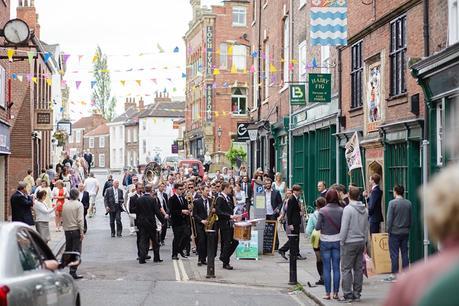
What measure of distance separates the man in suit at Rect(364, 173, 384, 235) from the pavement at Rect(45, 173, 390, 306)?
5.38 ft

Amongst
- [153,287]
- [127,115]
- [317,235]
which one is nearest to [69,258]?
[153,287]

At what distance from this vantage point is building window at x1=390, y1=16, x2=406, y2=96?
18094 mm

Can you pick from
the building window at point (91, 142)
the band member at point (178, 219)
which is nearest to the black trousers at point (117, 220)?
the band member at point (178, 219)

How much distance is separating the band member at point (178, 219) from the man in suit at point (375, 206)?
4.45 metres

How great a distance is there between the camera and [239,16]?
6400 cm

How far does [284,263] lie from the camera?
19.6 meters

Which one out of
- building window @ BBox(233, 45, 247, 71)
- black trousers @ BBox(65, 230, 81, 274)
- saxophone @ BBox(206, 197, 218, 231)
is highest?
building window @ BBox(233, 45, 247, 71)

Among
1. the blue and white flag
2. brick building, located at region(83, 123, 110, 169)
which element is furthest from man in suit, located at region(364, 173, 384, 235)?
brick building, located at region(83, 123, 110, 169)

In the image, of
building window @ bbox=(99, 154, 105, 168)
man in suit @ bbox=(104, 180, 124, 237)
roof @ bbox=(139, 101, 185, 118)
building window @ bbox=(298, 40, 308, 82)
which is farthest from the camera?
building window @ bbox=(99, 154, 105, 168)

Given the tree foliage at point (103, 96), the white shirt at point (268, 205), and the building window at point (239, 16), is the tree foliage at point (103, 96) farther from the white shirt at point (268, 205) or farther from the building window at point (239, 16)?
the white shirt at point (268, 205)

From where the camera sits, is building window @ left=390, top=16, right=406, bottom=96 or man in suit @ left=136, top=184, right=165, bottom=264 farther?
man in suit @ left=136, top=184, right=165, bottom=264

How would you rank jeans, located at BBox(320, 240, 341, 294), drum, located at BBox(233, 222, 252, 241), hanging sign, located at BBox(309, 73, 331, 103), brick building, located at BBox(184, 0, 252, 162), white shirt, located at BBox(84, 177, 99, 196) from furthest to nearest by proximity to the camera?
brick building, located at BBox(184, 0, 252, 162) → white shirt, located at BBox(84, 177, 99, 196) → hanging sign, located at BBox(309, 73, 331, 103) → drum, located at BBox(233, 222, 252, 241) → jeans, located at BBox(320, 240, 341, 294)

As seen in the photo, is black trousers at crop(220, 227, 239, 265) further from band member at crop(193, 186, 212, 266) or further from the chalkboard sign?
the chalkboard sign

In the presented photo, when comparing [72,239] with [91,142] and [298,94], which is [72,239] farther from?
[91,142]
